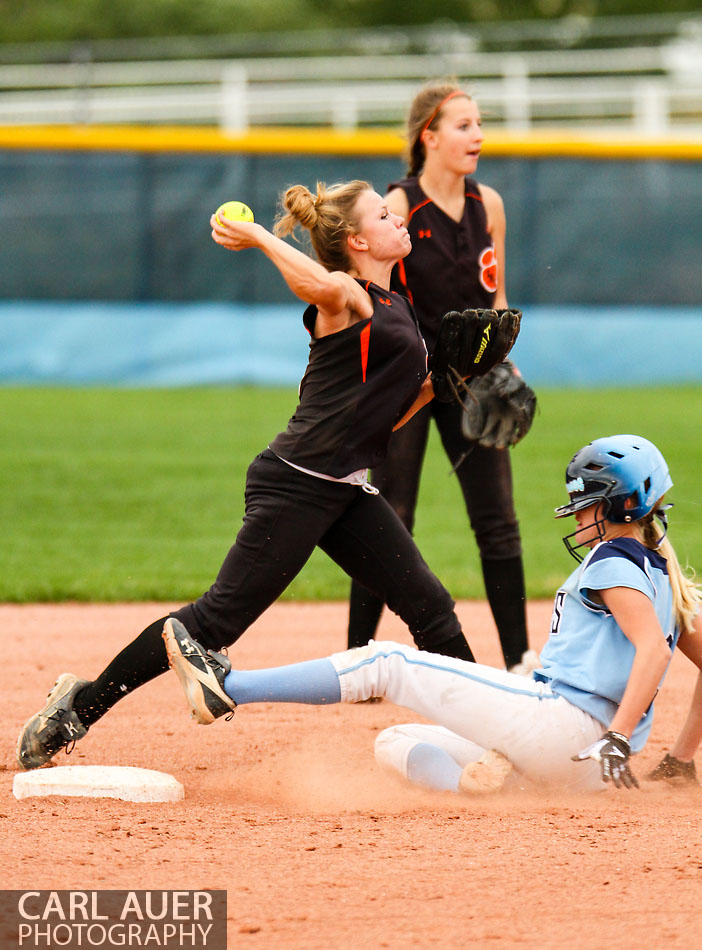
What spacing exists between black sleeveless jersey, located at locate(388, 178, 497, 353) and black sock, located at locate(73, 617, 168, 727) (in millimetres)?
1674

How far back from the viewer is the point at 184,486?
409 inches

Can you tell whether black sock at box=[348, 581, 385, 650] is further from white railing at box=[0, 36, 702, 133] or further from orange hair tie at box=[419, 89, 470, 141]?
white railing at box=[0, 36, 702, 133]

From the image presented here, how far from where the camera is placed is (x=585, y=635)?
3.54 meters

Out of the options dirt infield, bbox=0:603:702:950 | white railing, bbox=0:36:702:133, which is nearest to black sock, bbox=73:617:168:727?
dirt infield, bbox=0:603:702:950

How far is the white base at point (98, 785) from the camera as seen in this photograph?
3.60 metres

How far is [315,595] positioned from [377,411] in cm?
364

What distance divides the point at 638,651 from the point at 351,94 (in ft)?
58.4

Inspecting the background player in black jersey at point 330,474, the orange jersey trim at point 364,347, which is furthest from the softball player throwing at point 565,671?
the orange jersey trim at point 364,347

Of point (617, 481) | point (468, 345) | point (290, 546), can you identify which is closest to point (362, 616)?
point (290, 546)

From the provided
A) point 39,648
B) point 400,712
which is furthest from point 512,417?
point 39,648

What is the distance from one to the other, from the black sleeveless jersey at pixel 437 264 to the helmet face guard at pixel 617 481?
1.29m

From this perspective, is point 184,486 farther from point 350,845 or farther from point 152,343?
point 350,845

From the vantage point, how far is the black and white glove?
320 cm

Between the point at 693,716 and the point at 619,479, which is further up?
the point at 619,479
